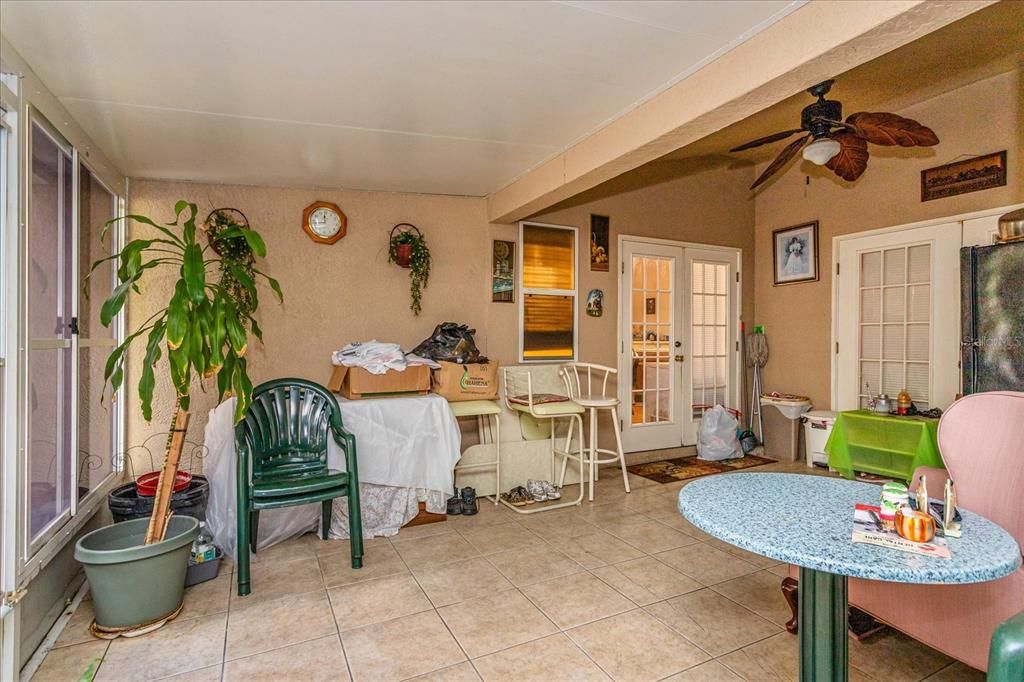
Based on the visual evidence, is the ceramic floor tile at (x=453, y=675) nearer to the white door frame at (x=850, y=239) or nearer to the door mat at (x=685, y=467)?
the door mat at (x=685, y=467)

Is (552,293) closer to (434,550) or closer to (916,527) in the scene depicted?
(434,550)

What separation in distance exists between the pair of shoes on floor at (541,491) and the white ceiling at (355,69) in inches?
96.0

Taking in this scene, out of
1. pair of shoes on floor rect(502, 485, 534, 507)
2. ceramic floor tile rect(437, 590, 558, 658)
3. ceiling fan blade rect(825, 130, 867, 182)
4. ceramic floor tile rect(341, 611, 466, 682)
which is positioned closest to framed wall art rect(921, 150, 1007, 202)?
ceiling fan blade rect(825, 130, 867, 182)

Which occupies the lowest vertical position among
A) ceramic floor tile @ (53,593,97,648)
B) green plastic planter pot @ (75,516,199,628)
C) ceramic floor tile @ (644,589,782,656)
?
ceramic floor tile @ (53,593,97,648)

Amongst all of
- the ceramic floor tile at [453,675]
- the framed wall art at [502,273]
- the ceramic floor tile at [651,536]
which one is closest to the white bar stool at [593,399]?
the ceramic floor tile at [651,536]

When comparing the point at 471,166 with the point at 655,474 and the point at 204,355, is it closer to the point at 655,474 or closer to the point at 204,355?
the point at 204,355

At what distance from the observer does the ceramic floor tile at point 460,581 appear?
2.62 metres

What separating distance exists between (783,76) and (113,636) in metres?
3.45

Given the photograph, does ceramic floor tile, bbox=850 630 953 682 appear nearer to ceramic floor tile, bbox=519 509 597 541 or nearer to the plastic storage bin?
ceramic floor tile, bbox=519 509 597 541

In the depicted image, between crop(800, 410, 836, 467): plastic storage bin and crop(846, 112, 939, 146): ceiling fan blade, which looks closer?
crop(846, 112, 939, 146): ceiling fan blade

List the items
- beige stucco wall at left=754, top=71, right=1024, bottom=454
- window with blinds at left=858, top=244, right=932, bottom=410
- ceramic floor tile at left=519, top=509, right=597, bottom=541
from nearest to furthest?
ceramic floor tile at left=519, top=509, right=597, bottom=541
beige stucco wall at left=754, top=71, right=1024, bottom=454
window with blinds at left=858, top=244, right=932, bottom=410

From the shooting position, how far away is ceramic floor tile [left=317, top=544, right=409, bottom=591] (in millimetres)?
2818

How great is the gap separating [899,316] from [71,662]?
5703 mm

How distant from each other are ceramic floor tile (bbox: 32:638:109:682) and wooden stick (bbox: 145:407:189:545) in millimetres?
419
